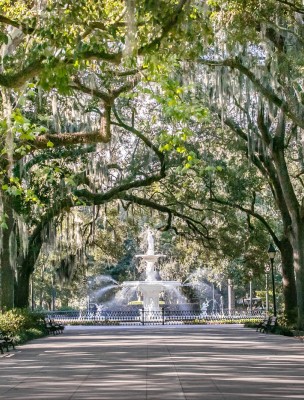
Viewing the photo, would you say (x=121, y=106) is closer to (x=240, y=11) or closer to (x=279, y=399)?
(x=240, y=11)

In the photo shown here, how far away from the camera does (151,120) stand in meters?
27.0

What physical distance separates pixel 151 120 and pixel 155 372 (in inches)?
605

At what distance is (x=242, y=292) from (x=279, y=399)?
5898cm

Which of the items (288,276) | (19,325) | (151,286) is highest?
(151,286)

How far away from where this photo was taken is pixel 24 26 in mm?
11109

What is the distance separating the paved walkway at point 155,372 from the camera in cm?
1008

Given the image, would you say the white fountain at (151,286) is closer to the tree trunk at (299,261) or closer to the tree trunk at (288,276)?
the tree trunk at (288,276)

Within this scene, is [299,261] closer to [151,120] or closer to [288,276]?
[288,276]

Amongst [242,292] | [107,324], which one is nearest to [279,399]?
[107,324]

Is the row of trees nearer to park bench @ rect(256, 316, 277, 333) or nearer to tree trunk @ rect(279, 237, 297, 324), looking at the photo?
tree trunk @ rect(279, 237, 297, 324)

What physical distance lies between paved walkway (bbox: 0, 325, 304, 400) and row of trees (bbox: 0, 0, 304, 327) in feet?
11.9

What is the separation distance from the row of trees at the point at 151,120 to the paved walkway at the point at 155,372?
11.9 ft

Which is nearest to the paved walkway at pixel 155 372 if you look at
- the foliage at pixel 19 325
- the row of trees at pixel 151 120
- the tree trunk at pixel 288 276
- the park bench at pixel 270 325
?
the foliage at pixel 19 325

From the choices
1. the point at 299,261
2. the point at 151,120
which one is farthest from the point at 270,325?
the point at 151,120
